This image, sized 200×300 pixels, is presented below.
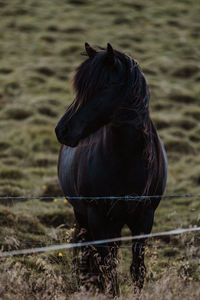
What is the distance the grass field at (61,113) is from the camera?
11.7 ft

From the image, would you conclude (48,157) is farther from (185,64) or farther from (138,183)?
(185,64)

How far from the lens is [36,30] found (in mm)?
18766

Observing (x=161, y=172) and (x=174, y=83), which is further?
(x=174, y=83)

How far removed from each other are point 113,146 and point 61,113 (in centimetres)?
840

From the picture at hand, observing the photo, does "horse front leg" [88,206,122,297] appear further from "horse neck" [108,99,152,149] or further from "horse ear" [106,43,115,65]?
Result: "horse ear" [106,43,115,65]

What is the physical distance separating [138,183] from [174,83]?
37.1 ft

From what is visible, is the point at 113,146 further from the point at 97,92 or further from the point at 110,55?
the point at 110,55

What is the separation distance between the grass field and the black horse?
30 centimetres

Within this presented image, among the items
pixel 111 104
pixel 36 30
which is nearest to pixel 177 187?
pixel 111 104

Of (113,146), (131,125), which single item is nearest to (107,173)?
(113,146)

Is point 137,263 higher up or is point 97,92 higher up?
point 97,92

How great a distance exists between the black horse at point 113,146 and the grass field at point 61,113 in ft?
0.98

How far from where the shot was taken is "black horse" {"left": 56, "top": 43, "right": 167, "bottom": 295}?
10.0 feet

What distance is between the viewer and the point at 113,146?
333 centimetres
